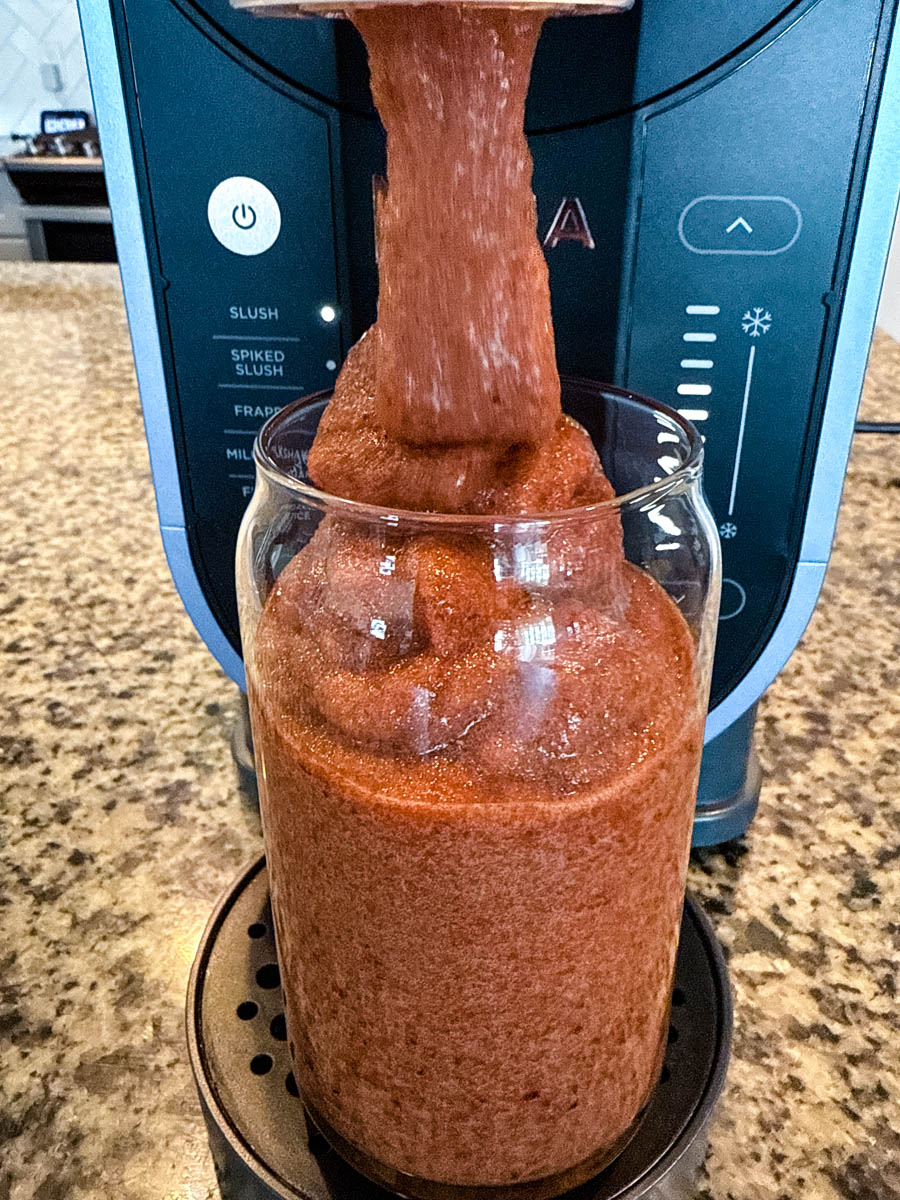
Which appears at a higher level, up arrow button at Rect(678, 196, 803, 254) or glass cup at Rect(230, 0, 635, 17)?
glass cup at Rect(230, 0, 635, 17)

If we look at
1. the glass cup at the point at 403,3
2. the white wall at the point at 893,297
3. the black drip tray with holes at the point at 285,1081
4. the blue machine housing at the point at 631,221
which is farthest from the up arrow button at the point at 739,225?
the white wall at the point at 893,297

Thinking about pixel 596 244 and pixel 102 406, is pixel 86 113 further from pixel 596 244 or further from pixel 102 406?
pixel 596 244

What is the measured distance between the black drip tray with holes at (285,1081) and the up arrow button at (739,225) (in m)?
0.30

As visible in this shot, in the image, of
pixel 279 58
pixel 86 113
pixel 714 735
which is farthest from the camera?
pixel 86 113

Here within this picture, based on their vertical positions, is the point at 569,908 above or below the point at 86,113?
below

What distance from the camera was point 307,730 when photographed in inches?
12.6

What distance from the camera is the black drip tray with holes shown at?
373 mm

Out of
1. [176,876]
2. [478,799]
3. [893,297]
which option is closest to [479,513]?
[478,799]

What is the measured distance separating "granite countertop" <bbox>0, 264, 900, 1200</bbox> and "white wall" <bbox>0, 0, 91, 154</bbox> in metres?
3.32

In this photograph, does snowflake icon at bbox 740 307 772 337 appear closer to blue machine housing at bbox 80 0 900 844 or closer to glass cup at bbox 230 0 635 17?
blue machine housing at bbox 80 0 900 844

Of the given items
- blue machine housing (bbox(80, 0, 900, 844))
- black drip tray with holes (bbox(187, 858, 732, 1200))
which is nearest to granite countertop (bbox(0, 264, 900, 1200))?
black drip tray with holes (bbox(187, 858, 732, 1200))

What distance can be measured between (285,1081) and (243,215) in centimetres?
36

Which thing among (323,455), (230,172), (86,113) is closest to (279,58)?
(230,172)

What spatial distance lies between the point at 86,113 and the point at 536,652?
3.77 meters
